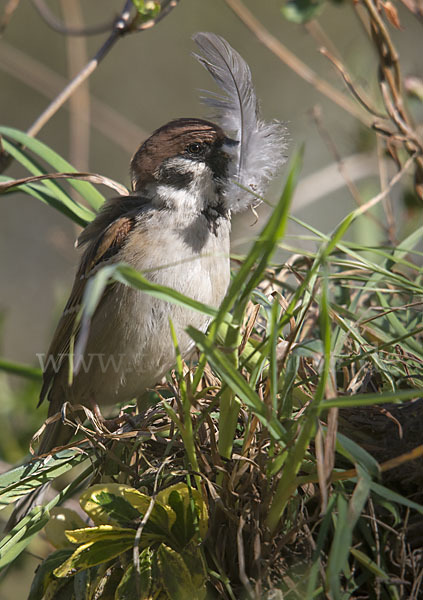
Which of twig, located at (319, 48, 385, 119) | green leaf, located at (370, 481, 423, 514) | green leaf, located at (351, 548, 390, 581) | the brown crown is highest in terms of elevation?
the brown crown

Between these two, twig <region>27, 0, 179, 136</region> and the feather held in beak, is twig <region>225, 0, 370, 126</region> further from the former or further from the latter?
the feather held in beak

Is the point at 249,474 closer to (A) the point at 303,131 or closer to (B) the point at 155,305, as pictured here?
(B) the point at 155,305

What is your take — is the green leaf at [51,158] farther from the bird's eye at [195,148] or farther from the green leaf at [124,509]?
the green leaf at [124,509]

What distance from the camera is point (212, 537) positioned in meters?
1.16

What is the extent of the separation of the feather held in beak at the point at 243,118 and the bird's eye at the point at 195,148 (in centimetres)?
23

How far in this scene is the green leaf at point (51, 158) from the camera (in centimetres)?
190

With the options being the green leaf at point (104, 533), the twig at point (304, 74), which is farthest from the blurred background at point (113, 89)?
the green leaf at point (104, 533)

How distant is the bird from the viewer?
1.86 m

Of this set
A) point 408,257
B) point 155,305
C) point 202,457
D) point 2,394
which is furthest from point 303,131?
point 202,457

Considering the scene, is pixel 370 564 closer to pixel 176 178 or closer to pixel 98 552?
pixel 98 552

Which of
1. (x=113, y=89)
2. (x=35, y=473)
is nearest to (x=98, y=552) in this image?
(x=35, y=473)

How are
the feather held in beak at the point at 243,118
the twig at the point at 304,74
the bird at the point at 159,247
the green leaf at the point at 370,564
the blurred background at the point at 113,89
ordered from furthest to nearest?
the blurred background at the point at 113,89 → the twig at the point at 304,74 → the bird at the point at 159,247 → the feather held in beak at the point at 243,118 → the green leaf at the point at 370,564

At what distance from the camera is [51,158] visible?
6.40 feet

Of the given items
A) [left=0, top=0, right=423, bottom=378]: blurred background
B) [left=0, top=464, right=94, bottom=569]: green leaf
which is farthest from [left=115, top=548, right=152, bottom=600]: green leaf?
[left=0, top=0, right=423, bottom=378]: blurred background
